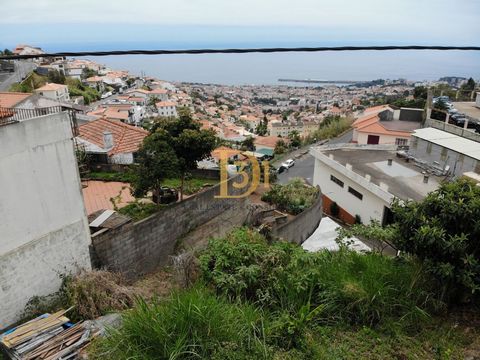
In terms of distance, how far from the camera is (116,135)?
13789mm

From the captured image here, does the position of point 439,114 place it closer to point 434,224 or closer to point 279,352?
point 434,224

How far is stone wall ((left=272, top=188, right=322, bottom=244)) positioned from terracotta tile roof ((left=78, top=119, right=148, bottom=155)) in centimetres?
638

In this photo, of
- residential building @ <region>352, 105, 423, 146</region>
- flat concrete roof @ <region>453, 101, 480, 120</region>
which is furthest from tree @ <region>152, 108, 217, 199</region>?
flat concrete roof @ <region>453, 101, 480, 120</region>

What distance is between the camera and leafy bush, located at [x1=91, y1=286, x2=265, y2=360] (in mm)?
3297

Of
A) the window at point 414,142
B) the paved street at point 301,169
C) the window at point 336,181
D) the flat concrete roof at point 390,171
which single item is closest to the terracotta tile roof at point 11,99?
the flat concrete roof at point 390,171

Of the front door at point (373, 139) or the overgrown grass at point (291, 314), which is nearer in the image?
the overgrown grass at point (291, 314)

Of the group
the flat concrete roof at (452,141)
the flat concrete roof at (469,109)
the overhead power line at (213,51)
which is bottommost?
the flat concrete roof at (452,141)

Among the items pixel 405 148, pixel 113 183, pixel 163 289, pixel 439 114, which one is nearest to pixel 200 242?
pixel 163 289

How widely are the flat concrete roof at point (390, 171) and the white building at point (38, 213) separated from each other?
10509 millimetres

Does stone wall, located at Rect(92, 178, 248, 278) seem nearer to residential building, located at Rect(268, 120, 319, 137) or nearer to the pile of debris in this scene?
the pile of debris

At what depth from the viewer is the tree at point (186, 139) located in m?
9.30

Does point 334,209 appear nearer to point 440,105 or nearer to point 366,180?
point 366,180

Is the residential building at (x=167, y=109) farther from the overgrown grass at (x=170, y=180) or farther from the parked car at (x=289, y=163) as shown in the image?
the overgrown grass at (x=170, y=180)

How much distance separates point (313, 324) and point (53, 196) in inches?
207
